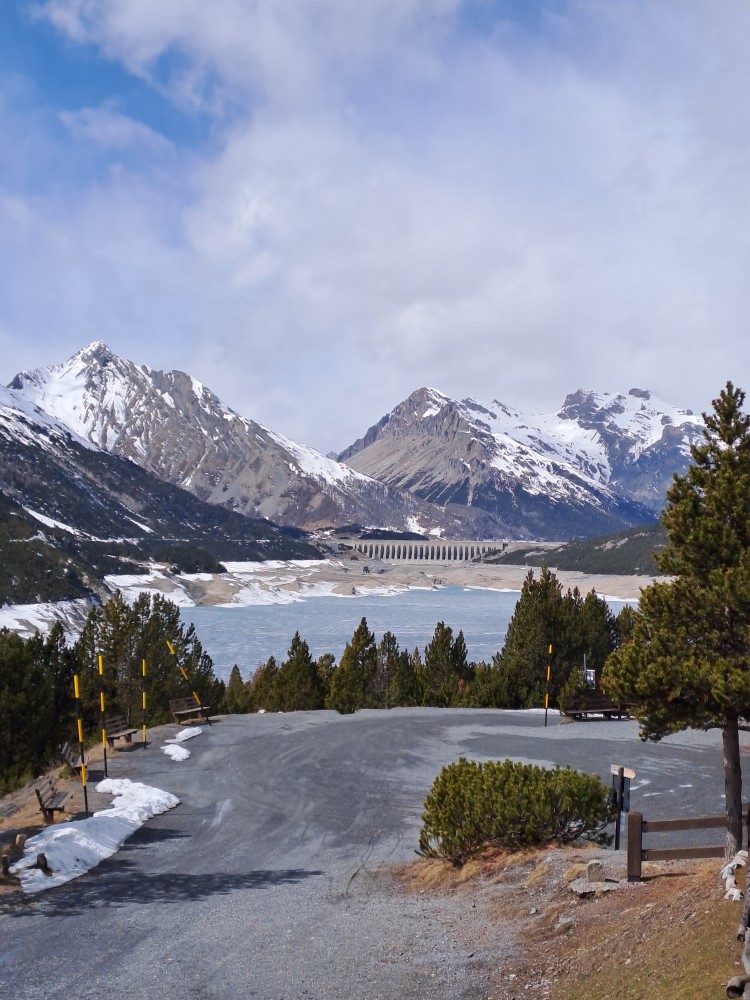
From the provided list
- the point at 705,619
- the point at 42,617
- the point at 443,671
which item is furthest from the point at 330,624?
the point at 705,619

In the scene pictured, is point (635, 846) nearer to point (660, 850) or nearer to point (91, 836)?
point (660, 850)

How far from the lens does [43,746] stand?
33.1 meters

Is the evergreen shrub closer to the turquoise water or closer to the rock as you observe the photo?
the rock

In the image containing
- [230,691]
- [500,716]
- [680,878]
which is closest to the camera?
[680,878]

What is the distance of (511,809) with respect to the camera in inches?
594

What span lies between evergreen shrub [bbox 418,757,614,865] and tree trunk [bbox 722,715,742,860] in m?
2.98

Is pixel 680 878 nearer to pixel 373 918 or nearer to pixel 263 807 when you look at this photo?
pixel 373 918

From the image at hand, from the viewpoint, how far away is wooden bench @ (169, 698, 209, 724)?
116 feet

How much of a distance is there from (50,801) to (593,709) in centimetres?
2442

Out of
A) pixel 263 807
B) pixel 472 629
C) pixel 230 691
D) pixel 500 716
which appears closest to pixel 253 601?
pixel 472 629

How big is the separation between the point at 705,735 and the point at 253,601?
509 feet

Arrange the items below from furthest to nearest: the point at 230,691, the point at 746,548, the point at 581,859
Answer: the point at 230,691 < the point at 581,859 < the point at 746,548

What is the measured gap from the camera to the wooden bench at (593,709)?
1458 inches

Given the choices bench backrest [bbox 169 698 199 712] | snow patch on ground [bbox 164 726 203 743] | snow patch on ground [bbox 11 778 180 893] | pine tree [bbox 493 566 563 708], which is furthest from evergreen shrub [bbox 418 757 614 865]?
pine tree [bbox 493 566 563 708]
